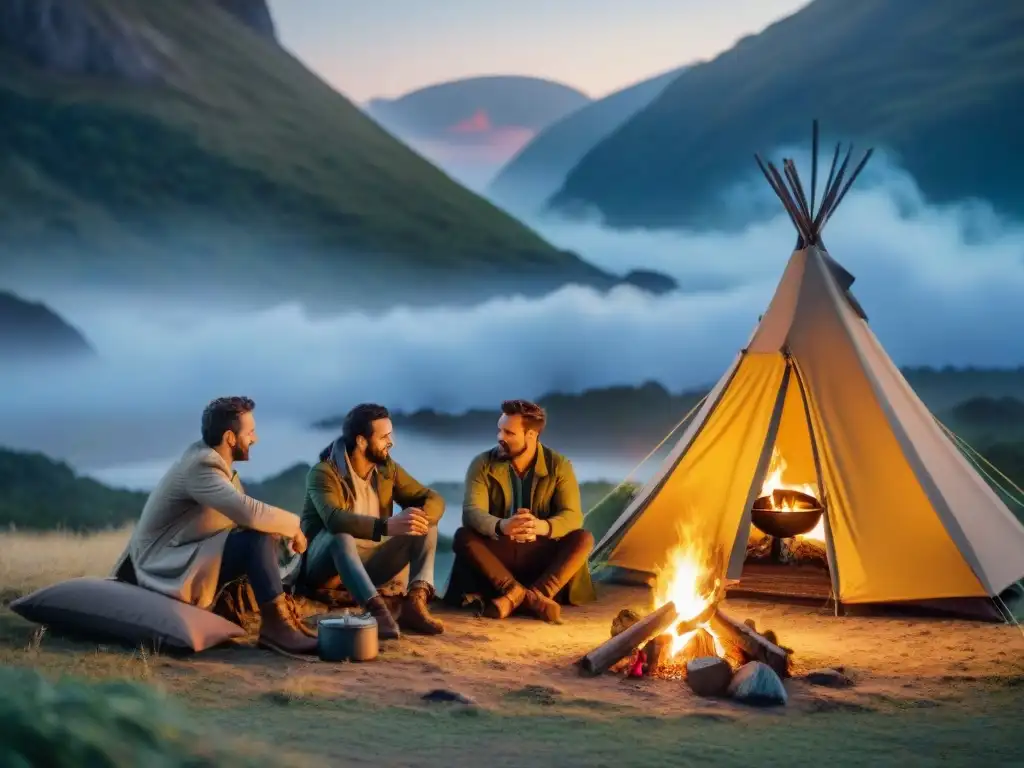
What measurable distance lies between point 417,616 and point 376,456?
2.11ft

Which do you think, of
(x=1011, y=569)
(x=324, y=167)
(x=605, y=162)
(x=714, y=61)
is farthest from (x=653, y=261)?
(x=1011, y=569)

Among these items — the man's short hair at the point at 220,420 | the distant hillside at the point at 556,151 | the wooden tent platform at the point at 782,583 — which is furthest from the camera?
the distant hillside at the point at 556,151

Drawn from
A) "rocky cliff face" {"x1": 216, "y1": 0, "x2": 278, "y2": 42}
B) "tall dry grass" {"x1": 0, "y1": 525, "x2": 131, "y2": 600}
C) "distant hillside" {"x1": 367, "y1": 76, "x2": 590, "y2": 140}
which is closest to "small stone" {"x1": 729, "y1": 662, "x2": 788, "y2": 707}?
"tall dry grass" {"x1": 0, "y1": 525, "x2": 131, "y2": 600}

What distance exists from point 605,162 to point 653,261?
110cm

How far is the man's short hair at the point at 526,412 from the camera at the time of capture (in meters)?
5.33

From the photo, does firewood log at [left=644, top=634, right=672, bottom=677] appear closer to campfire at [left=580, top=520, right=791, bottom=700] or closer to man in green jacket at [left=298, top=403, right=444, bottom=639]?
campfire at [left=580, top=520, right=791, bottom=700]

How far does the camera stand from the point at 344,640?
14.4 ft

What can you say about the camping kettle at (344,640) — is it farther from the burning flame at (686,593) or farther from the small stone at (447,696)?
the burning flame at (686,593)

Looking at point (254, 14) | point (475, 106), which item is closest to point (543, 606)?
point (475, 106)

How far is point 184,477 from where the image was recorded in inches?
177

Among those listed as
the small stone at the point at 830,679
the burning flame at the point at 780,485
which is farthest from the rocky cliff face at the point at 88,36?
the small stone at the point at 830,679

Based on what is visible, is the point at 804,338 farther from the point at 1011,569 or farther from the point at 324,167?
the point at 324,167

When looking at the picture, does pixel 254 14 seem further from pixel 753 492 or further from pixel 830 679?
pixel 830 679

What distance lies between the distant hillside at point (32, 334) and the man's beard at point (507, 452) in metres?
6.41
